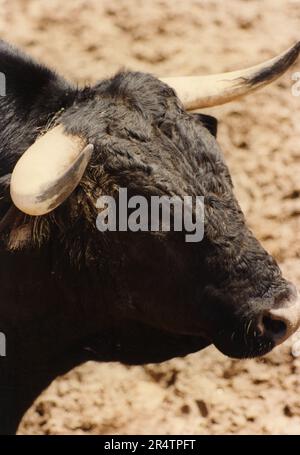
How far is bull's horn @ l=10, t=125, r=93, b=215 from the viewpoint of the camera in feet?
12.6

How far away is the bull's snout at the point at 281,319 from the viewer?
405 centimetres

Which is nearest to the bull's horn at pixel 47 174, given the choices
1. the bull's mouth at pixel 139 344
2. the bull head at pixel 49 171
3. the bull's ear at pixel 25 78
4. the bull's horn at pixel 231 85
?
the bull head at pixel 49 171

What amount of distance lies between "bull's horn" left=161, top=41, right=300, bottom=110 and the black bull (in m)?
0.11

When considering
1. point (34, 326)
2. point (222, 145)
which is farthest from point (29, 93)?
point (222, 145)

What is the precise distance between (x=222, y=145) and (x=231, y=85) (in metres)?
1.16

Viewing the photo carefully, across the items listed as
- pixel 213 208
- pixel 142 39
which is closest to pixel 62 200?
pixel 213 208

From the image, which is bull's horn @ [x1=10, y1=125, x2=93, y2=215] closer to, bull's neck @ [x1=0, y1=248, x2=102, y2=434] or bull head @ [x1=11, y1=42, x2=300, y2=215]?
bull head @ [x1=11, y1=42, x2=300, y2=215]

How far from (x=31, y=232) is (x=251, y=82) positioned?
1354mm

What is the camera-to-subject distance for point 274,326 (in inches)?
163

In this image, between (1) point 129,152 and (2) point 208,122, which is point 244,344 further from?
(2) point 208,122

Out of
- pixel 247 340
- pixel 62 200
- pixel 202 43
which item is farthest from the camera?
pixel 202 43
